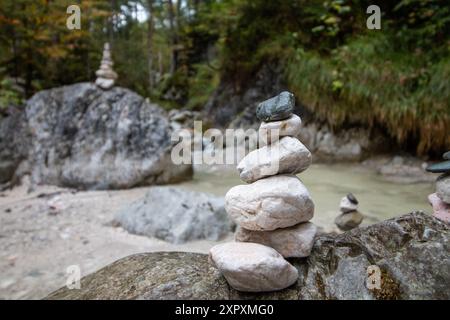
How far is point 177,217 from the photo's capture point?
12.5 feet

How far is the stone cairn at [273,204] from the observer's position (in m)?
1.63

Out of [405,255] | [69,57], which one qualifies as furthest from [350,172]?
[69,57]

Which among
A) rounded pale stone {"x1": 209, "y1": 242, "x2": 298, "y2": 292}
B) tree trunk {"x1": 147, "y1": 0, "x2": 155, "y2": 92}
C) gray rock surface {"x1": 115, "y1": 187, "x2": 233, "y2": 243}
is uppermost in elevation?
tree trunk {"x1": 147, "y1": 0, "x2": 155, "y2": 92}

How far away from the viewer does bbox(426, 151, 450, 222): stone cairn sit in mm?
1935

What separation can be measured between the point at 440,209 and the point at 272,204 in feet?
4.15

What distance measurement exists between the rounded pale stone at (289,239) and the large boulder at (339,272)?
0.08 metres

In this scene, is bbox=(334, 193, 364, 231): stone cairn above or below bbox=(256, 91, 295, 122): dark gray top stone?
below

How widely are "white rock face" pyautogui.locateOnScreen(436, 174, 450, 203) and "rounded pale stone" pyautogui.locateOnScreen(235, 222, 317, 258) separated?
3.01ft

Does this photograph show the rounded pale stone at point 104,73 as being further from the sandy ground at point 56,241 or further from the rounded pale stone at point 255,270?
the rounded pale stone at point 255,270

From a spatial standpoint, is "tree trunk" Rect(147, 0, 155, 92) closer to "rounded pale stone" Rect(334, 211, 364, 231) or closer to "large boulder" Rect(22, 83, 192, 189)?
"large boulder" Rect(22, 83, 192, 189)

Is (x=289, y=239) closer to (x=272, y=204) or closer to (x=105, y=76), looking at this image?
(x=272, y=204)

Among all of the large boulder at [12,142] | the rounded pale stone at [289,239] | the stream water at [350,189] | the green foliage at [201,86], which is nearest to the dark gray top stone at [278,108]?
the rounded pale stone at [289,239]

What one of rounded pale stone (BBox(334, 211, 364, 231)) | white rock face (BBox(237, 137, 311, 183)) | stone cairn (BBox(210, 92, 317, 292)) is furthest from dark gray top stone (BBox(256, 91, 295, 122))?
rounded pale stone (BBox(334, 211, 364, 231))

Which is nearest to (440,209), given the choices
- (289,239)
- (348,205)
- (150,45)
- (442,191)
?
(442,191)
